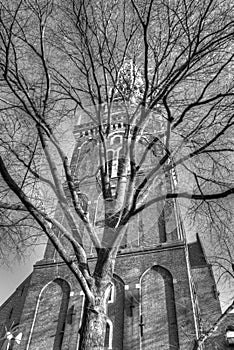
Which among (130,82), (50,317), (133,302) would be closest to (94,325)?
(130,82)

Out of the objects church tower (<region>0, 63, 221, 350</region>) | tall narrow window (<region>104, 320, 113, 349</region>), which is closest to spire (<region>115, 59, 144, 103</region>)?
church tower (<region>0, 63, 221, 350</region>)

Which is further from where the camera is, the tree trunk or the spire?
the spire

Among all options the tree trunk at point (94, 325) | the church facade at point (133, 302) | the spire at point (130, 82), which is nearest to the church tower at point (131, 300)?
the church facade at point (133, 302)

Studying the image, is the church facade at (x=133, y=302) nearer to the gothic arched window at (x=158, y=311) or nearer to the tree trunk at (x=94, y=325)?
the gothic arched window at (x=158, y=311)

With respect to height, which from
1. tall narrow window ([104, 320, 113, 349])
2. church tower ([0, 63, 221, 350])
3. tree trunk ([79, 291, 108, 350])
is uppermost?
church tower ([0, 63, 221, 350])

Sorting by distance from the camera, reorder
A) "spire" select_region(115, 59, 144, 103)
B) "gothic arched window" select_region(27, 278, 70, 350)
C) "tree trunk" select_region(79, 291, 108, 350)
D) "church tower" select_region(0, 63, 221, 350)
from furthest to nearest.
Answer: "gothic arched window" select_region(27, 278, 70, 350), "church tower" select_region(0, 63, 221, 350), "spire" select_region(115, 59, 144, 103), "tree trunk" select_region(79, 291, 108, 350)

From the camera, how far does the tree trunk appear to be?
339cm

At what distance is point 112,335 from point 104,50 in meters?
10.9

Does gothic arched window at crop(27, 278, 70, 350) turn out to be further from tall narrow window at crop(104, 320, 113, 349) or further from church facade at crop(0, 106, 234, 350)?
tall narrow window at crop(104, 320, 113, 349)

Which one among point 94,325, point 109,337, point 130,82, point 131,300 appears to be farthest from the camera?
point 131,300

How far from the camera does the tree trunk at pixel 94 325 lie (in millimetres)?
3395

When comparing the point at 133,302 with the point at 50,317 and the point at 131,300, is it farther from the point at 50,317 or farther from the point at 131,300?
the point at 50,317

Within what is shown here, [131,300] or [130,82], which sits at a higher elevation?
[130,82]

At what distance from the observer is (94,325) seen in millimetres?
3516
